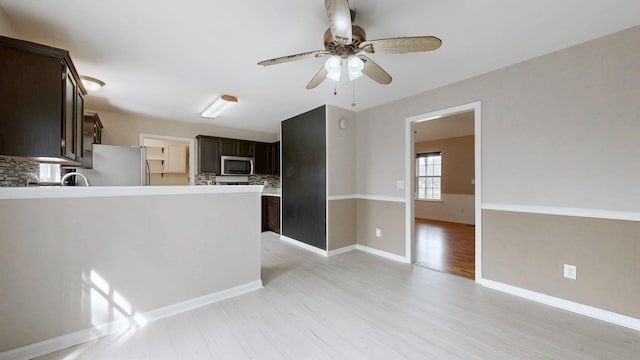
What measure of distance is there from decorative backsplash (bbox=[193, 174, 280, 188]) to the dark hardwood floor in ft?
12.4

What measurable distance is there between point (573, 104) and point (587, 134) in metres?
0.30

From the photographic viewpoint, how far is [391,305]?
2.34m

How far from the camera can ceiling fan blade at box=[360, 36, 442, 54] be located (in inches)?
60.7

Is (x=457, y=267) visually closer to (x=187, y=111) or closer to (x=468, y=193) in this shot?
(x=468, y=193)

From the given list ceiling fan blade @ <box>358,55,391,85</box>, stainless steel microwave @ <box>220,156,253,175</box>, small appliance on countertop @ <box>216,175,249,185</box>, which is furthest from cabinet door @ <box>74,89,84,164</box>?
small appliance on countertop @ <box>216,175,249,185</box>

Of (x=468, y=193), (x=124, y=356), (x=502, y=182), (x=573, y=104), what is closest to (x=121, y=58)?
(x=124, y=356)

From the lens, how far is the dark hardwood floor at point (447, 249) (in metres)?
3.36

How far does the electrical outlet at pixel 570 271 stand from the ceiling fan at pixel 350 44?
237cm

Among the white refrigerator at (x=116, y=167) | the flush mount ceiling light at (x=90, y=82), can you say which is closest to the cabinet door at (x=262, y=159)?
the white refrigerator at (x=116, y=167)

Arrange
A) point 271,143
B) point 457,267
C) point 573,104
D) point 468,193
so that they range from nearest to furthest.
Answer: point 573,104 → point 457,267 → point 271,143 → point 468,193

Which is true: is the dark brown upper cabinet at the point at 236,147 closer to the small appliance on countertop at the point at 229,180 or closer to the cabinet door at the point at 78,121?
the small appliance on countertop at the point at 229,180

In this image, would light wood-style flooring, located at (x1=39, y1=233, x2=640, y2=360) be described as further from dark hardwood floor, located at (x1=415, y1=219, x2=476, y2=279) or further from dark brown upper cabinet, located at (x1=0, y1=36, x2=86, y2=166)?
dark brown upper cabinet, located at (x1=0, y1=36, x2=86, y2=166)

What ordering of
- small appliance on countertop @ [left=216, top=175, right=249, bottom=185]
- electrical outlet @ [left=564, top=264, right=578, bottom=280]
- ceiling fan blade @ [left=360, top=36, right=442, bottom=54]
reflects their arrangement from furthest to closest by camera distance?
small appliance on countertop @ [left=216, top=175, right=249, bottom=185], electrical outlet @ [left=564, top=264, right=578, bottom=280], ceiling fan blade @ [left=360, top=36, right=442, bottom=54]

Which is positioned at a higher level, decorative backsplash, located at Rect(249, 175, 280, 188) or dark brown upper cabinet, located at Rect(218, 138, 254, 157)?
dark brown upper cabinet, located at Rect(218, 138, 254, 157)
